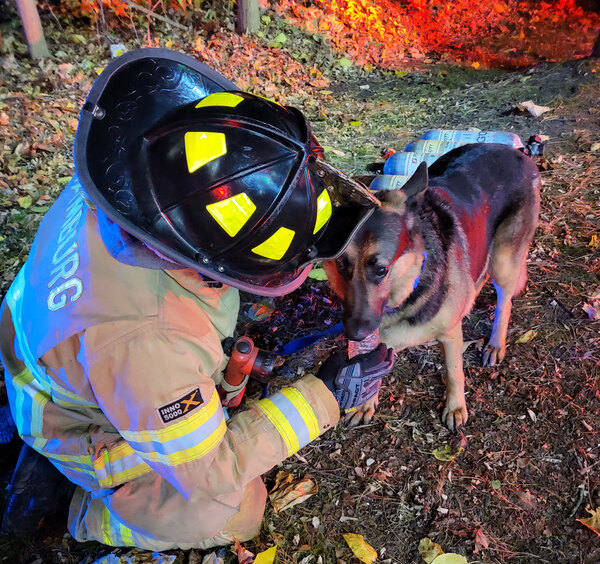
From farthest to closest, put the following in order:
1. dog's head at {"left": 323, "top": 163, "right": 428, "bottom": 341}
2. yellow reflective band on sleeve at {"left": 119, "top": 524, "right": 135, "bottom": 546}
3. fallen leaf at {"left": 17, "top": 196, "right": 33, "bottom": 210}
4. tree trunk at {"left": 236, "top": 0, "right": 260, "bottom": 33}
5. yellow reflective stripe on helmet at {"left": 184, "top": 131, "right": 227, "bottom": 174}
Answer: tree trunk at {"left": 236, "top": 0, "right": 260, "bottom": 33} < fallen leaf at {"left": 17, "top": 196, "right": 33, "bottom": 210} < dog's head at {"left": 323, "top": 163, "right": 428, "bottom": 341} < yellow reflective band on sleeve at {"left": 119, "top": 524, "right": 135, "bottom": 546} < yellow reflective stripe on helmet at {"left": 184, "top": 131, "right": 227, "bottom": 174}

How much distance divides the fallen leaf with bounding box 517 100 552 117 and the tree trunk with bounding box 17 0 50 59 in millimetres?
7150

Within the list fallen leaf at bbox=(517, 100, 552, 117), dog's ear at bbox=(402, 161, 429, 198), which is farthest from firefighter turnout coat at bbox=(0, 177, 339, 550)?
fallen leaf at bbox=(517, 100, 552, 117)

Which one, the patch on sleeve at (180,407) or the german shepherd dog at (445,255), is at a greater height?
the patch on sleeve at (180,407)

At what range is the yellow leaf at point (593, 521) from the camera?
8.76ft

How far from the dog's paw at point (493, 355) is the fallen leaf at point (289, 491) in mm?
1629

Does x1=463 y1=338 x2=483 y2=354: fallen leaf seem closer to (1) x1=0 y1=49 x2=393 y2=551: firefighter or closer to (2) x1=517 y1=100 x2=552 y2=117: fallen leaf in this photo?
(1) x1=0 y1=49 x2=393 y2=551: firefighter

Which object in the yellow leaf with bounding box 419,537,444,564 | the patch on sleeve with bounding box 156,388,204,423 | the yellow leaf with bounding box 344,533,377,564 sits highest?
the patch on sleeve with bounding box 156,388,204,423

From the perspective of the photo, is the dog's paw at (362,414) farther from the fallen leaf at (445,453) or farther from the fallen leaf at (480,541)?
the fallen leaf at (480,541)

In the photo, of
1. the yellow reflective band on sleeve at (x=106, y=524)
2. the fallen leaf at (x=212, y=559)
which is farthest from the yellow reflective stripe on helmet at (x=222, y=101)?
the fallen leaf at (x=212, y=559)

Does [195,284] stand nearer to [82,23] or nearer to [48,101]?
[48,101]

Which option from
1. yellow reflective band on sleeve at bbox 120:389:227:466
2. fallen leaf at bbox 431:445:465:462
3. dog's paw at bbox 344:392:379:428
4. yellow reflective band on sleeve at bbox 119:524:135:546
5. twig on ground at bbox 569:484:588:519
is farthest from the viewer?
dog's paw at bbox 344:392:379:428

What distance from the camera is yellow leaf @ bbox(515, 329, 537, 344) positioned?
3.79m

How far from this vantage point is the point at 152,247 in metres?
1.80

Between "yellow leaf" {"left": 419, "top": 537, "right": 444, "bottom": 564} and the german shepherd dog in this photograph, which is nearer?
"yellow leaf" {"left": 419, "top": 537, "right": 444, "bottom": 564}
